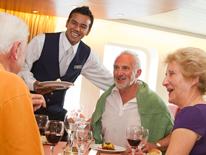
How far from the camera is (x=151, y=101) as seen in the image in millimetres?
2980

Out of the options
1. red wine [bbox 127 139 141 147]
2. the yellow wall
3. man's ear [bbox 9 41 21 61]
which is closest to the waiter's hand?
red wine [bbox 127 139 141 147]

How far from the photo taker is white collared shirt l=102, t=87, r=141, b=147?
9.69ft

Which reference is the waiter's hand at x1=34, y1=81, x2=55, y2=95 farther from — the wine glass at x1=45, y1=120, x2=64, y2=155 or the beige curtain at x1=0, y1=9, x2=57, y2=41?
the beige curtain at x1=0, y1=9, x2=57, y2=41

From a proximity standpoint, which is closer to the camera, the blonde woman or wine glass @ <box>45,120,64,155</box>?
the blonde woman

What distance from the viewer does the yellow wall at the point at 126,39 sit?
26.0 ft

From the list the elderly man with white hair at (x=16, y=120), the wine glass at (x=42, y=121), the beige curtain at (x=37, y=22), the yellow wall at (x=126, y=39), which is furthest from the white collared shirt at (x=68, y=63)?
the yellow wall at (x=126, y=39)

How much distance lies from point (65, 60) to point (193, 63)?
1.81 metres

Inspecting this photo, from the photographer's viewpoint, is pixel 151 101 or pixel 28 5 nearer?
pixel 151 101

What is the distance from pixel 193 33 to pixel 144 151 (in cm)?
720

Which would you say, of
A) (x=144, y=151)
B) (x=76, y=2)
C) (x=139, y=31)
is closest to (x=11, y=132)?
(x=144, y=151)

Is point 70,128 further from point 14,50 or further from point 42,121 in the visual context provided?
point 14,50

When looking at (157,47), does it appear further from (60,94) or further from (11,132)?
(11,132)

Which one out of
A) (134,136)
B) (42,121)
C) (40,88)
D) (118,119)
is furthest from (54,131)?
(118,119)

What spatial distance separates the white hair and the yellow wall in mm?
6296
